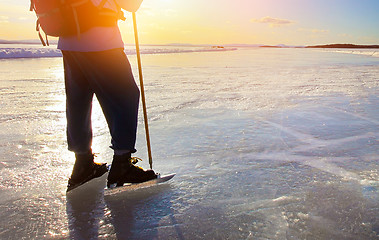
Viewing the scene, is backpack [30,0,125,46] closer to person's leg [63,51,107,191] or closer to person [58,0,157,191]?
person [58,0,157,191]

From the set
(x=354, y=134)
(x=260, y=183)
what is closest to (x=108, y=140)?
(x=260, y=183)

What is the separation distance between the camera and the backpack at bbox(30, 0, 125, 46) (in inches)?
59.4

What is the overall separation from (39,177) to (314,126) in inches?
102

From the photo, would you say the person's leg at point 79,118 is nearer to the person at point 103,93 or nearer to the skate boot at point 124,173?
the person at point 103,93

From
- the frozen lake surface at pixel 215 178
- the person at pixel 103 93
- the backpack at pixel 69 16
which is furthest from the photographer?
the person at pixel 103 93

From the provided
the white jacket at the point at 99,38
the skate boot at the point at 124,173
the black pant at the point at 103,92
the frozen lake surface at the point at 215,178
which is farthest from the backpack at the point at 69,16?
the frozen lake surface at the point at 215,178

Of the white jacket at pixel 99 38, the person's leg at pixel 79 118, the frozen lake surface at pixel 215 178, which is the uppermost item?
the white jacket at pixel 99 38

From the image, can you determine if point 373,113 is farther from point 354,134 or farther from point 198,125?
point 198,125

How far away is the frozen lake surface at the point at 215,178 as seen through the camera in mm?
1398

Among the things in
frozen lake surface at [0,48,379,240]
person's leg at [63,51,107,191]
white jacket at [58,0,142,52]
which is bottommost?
frozen lake surface at [0,48,379,240]

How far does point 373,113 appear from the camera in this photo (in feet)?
11.5

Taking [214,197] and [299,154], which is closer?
[214,197]

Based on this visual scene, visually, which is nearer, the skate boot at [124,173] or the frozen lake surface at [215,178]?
the frozen lake surface at [215,178]

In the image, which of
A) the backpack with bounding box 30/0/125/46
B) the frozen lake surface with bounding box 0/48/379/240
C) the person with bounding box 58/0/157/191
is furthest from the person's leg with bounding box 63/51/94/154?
the frozen lake surface with bounding box 0/48/379/240
